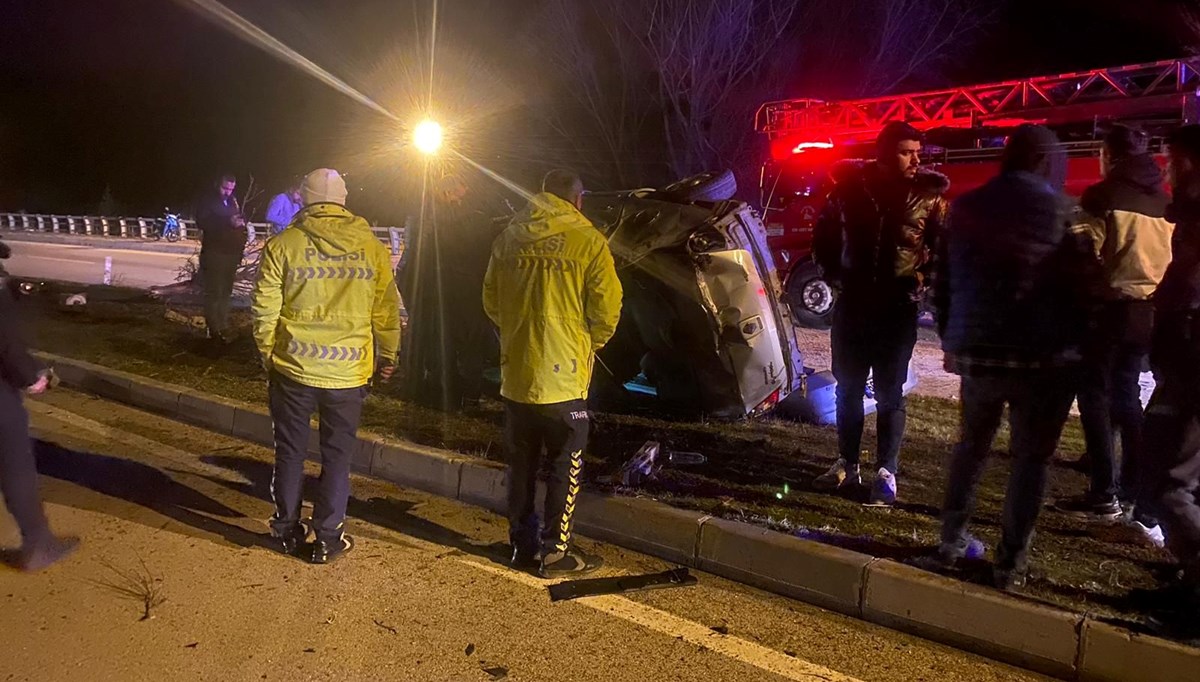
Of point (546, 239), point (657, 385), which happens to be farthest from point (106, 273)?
point (546, 239)

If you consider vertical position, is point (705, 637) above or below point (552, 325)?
below

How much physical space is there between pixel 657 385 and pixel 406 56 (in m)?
19.8

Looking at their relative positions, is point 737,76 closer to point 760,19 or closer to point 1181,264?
point 760,19

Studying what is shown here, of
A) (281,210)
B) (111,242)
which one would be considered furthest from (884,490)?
(111,242)

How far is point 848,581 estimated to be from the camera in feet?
13.1

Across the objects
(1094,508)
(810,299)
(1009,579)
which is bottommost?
(1009,579)

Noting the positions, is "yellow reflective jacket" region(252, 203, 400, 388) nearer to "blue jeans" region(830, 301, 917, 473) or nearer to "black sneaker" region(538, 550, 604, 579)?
"black sneaker" region(538, 550, 604, 579)

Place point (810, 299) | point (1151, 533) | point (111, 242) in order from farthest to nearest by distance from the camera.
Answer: point (111, 242) < point (810, 299) < point (1151, 533)

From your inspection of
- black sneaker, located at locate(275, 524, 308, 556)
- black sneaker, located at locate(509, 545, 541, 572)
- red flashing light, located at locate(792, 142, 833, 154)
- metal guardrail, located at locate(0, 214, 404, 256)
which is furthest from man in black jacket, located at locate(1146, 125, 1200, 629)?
metal guardrail, located at locate(0, 214, 404, 256)

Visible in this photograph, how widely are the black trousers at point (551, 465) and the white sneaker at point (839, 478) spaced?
1689 mm

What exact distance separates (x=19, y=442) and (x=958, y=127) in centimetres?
1263

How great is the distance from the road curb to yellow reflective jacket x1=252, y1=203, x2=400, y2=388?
23774mm

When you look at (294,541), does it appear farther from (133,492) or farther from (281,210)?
(281,210)

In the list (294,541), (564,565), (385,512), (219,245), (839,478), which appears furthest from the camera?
(219,245)
